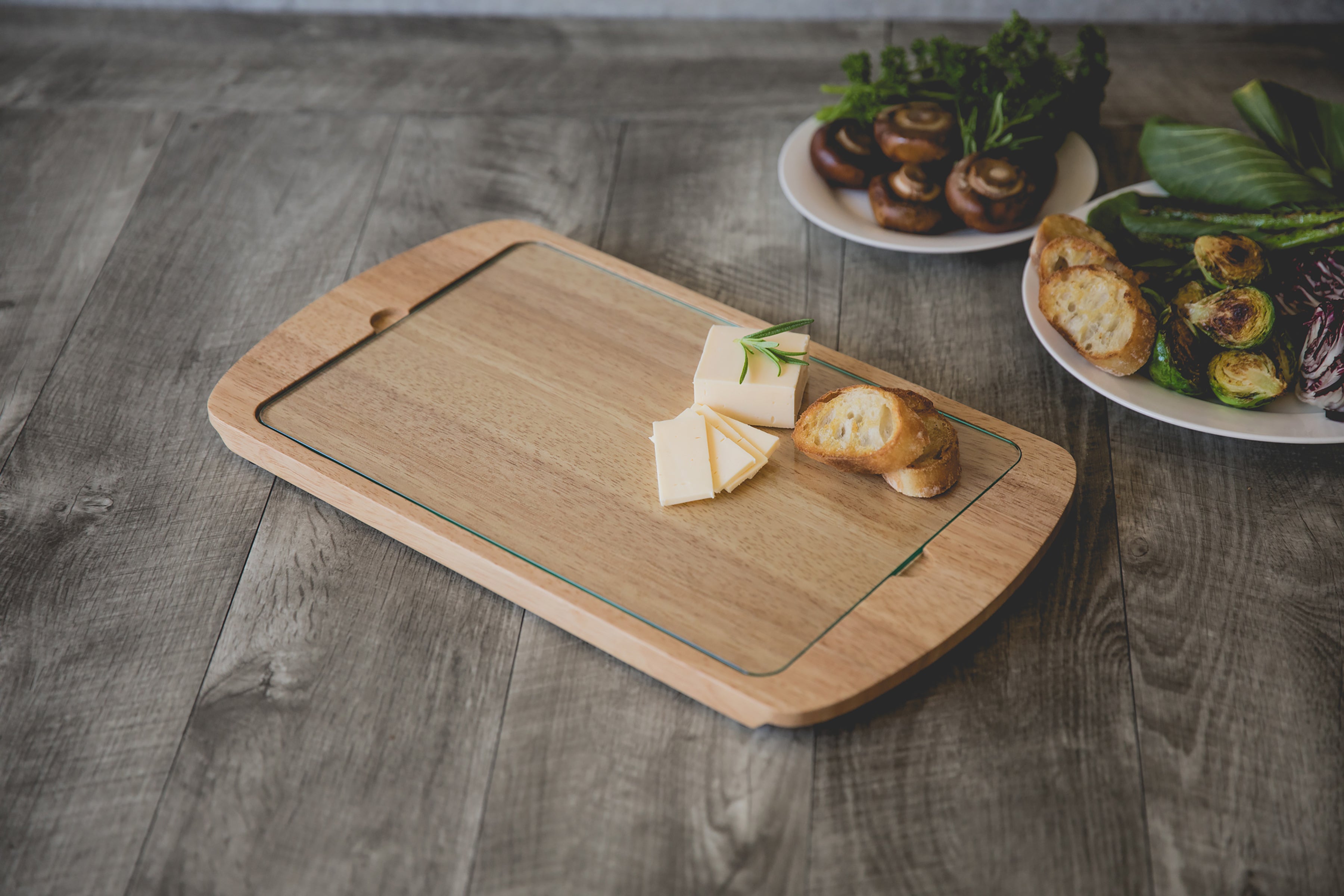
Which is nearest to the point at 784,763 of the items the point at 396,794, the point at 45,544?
the point at 396,794

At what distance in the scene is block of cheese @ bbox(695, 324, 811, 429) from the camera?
1.29 metres

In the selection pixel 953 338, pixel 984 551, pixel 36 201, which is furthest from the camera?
pixel 36 201

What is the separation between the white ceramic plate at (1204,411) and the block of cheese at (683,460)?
20.7 inches

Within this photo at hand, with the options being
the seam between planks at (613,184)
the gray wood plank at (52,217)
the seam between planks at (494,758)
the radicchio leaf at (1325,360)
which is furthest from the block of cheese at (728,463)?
the gray wood plank at (52,217)

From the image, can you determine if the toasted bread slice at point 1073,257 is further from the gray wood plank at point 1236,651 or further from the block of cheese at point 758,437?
the block of cheese at point 758,437

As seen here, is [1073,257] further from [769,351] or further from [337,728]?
[337,728]

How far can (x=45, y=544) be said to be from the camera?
1284mm

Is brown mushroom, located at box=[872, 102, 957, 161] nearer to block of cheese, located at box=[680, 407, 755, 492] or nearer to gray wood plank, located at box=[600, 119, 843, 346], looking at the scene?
gray wood plank, located at box=[600, 119, 843, 346]

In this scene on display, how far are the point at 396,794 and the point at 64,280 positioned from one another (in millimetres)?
1248

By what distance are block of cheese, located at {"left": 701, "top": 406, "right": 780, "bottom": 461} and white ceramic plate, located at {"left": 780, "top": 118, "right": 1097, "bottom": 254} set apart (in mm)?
501

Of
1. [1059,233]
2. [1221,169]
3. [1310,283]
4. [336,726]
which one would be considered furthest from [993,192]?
[336,726]

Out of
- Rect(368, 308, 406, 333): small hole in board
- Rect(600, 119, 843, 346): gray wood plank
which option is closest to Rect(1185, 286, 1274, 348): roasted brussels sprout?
Rect(600, 119, 843, 346): gray wood plank

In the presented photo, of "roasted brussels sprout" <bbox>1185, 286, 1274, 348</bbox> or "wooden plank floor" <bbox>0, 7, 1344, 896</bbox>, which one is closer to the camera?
"wooden plank floor" <bbox>0, 7, 1344, 896</bbox>

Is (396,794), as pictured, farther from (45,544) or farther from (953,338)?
(953,338)
